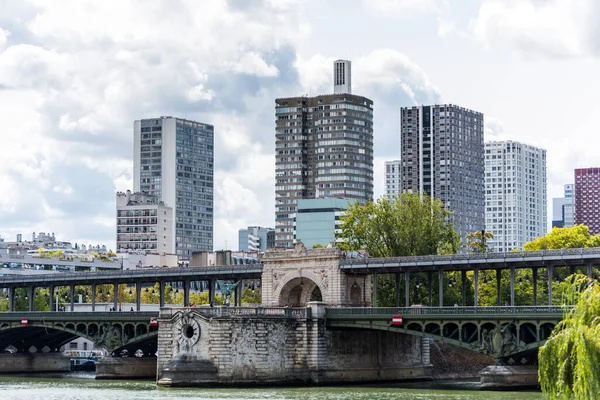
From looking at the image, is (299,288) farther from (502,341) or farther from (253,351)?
(502,341)

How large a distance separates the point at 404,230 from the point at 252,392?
50674 mm

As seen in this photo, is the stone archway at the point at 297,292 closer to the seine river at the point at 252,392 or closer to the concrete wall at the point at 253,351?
the concrete wall at the point at 253,351

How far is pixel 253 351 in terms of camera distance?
10038cm

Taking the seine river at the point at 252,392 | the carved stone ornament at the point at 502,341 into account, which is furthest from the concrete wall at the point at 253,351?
the carved stone ornament at the point at 502,341

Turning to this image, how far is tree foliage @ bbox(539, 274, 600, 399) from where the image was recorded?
51.4 m

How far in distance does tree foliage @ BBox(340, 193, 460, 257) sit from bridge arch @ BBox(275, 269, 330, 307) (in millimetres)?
20301

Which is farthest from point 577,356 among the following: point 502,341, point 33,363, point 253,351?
point 33,363

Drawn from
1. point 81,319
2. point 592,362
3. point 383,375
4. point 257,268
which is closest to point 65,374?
point 81,319

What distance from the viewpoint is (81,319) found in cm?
12062

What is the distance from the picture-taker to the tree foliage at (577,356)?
51.4 meters

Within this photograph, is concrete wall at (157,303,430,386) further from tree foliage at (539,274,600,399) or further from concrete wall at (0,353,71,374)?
tree foliage at (539,274,600,399)

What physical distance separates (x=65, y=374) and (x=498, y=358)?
57.6 meters

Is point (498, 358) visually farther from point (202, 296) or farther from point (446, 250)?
point (202, 296)

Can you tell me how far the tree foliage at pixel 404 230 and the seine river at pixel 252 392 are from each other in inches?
1282
